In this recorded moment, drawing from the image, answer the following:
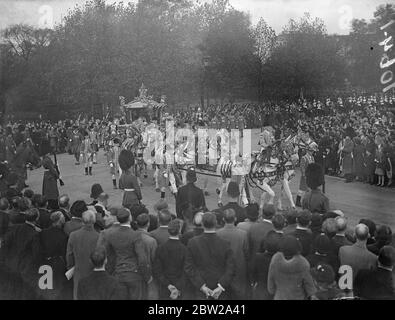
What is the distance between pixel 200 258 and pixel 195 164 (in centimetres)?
1147

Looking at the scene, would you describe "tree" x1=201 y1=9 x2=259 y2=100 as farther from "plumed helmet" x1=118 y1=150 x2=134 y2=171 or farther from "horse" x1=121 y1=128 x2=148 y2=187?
"plumed helmet" x1=118 y1=150 x2=134 y2=171

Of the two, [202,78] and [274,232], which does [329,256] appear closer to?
[274,232]

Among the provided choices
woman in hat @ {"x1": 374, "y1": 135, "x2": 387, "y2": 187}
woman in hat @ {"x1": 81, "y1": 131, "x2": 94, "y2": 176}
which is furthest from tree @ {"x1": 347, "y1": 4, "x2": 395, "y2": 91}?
woman in hat @ {"x1": 81, "y1": 131, "x2": 94, "y2": 176}

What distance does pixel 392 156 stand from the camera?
15.5 m

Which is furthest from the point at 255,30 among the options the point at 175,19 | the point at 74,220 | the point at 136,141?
the point at 74,220

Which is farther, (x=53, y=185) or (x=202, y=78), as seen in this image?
(x=202, y=78)

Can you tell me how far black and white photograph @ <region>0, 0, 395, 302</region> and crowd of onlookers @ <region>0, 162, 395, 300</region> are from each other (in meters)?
0.02

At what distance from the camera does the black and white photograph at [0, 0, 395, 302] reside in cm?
586

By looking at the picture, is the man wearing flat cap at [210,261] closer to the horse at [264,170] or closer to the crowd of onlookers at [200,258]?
the crowd of onlookers at [200,258]

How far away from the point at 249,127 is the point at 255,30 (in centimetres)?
665

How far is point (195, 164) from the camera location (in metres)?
17.2

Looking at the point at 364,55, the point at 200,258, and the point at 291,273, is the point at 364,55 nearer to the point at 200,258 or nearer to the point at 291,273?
the point at 200,258

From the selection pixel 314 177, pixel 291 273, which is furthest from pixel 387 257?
pixel 314 177

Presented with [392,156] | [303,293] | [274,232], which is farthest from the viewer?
[392,156]
